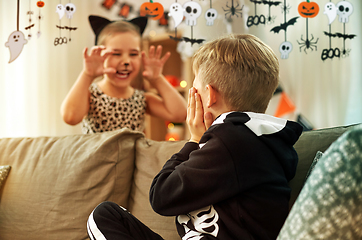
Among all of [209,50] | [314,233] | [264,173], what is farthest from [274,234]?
[209,50]

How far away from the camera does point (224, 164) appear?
620 millimetres

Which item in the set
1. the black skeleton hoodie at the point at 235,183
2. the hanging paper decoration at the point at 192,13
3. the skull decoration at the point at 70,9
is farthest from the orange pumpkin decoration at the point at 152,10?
the black skeleton hoodie at the point at 235,183

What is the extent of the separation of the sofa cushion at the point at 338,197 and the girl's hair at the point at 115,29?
1354mm

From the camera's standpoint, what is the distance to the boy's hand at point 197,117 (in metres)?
0.78

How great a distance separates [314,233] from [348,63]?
1339 millimetres

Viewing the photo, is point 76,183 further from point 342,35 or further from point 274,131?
point 342,35

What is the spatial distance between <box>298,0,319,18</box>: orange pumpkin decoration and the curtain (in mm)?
19

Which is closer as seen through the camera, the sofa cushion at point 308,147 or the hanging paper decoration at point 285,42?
the sofa cushion at point 308,147

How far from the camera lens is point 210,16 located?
158cm

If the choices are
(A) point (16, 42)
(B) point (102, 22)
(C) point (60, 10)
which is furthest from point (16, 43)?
(B) point (102, 22)

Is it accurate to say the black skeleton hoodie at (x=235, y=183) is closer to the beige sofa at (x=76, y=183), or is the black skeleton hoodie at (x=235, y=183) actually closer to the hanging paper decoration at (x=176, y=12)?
the beige sofa at (x=76, y=183)

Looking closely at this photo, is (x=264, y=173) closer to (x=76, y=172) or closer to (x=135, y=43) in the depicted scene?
(x=76, y=172)

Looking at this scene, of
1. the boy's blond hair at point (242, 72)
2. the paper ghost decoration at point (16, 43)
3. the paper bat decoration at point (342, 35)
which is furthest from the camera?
the paper ghost decoration at point (16, 43)

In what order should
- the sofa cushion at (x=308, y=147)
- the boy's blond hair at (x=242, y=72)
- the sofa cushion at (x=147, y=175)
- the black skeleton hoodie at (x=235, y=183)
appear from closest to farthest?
the black skeleton hoodie at (x=235, y=183), the boy's blond hair at (x=242, y=72), the sofa cushion at (x=308, y=147), the sofa cushion at (x=147, y=175)
